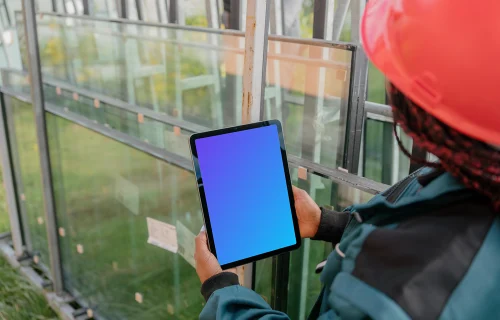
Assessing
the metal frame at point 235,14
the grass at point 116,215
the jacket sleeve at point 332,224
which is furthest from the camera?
the metal frame at point 235,14

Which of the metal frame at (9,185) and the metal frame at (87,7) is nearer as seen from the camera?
the metal frame at (9,185)

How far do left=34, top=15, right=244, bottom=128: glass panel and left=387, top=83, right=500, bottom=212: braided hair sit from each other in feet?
7.74

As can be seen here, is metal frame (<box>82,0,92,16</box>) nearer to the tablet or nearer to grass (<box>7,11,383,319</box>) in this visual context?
grass (<box>7,11,383,319</box>)

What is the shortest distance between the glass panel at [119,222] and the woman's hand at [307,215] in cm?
56

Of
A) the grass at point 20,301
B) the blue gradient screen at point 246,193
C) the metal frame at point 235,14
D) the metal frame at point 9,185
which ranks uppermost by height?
the metal frame at point 235,14

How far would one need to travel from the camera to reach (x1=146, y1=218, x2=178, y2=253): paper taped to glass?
1706 millimetres

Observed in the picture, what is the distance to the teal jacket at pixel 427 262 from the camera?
56 cm

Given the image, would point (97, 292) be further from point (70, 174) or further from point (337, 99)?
point (337, 99)

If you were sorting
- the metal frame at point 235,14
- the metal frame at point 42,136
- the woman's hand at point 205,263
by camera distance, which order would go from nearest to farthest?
1. the woman's hand at point 205,263
2. the metal frame at point 42,136
3. the metal frame at point 235,14

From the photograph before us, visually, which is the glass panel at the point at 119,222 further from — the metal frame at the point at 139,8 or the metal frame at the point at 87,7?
the metal frame at the point at 139,8

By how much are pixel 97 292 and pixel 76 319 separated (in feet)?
0.52

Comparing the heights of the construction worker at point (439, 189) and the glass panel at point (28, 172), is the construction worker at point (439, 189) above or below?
above

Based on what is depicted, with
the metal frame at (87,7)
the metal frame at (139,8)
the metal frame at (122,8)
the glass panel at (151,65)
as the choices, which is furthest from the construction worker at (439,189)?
the metal frame at (139,8)

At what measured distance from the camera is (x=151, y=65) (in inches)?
165
